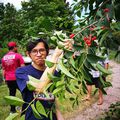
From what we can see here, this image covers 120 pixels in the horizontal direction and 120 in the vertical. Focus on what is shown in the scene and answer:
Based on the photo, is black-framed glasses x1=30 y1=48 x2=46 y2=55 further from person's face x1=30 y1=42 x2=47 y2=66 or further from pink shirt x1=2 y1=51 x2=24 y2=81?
pink shirt x1=2 y1=51 x2=24 y2=81

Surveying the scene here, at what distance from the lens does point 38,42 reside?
2.86m

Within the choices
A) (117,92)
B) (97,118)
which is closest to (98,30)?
(97,118)

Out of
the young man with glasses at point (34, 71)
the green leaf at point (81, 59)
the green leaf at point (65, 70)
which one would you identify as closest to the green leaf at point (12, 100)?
the green leaf at point (65, 70)

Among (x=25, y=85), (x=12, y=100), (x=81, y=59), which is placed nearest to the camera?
(x=12, y=100)

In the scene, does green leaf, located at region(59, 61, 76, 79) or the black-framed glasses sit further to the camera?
the black-framed glasses

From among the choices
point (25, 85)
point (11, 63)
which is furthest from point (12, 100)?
point (11, 63)

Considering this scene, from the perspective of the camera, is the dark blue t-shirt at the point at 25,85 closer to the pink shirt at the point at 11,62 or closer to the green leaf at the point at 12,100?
the green leaf at the point at 12,100

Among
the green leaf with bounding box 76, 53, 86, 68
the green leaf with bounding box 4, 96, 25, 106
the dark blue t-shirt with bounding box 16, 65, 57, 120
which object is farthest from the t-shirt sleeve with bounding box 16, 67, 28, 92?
the green leaf with bounding box 4, 96, 25, 106

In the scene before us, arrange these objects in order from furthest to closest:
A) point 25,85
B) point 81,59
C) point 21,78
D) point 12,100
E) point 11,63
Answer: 1. point 11,63
2. point 21,78
3. point 25,85
4. point 81,59
5. point 12,100

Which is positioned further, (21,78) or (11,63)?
(11,63)

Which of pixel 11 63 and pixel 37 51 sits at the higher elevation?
pixel 37 51

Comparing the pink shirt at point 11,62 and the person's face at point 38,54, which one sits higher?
the person's face at point 38,54

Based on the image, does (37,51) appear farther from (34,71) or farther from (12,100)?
(12,100)

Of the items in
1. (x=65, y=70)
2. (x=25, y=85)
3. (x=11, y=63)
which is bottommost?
(x=11, y=63)
